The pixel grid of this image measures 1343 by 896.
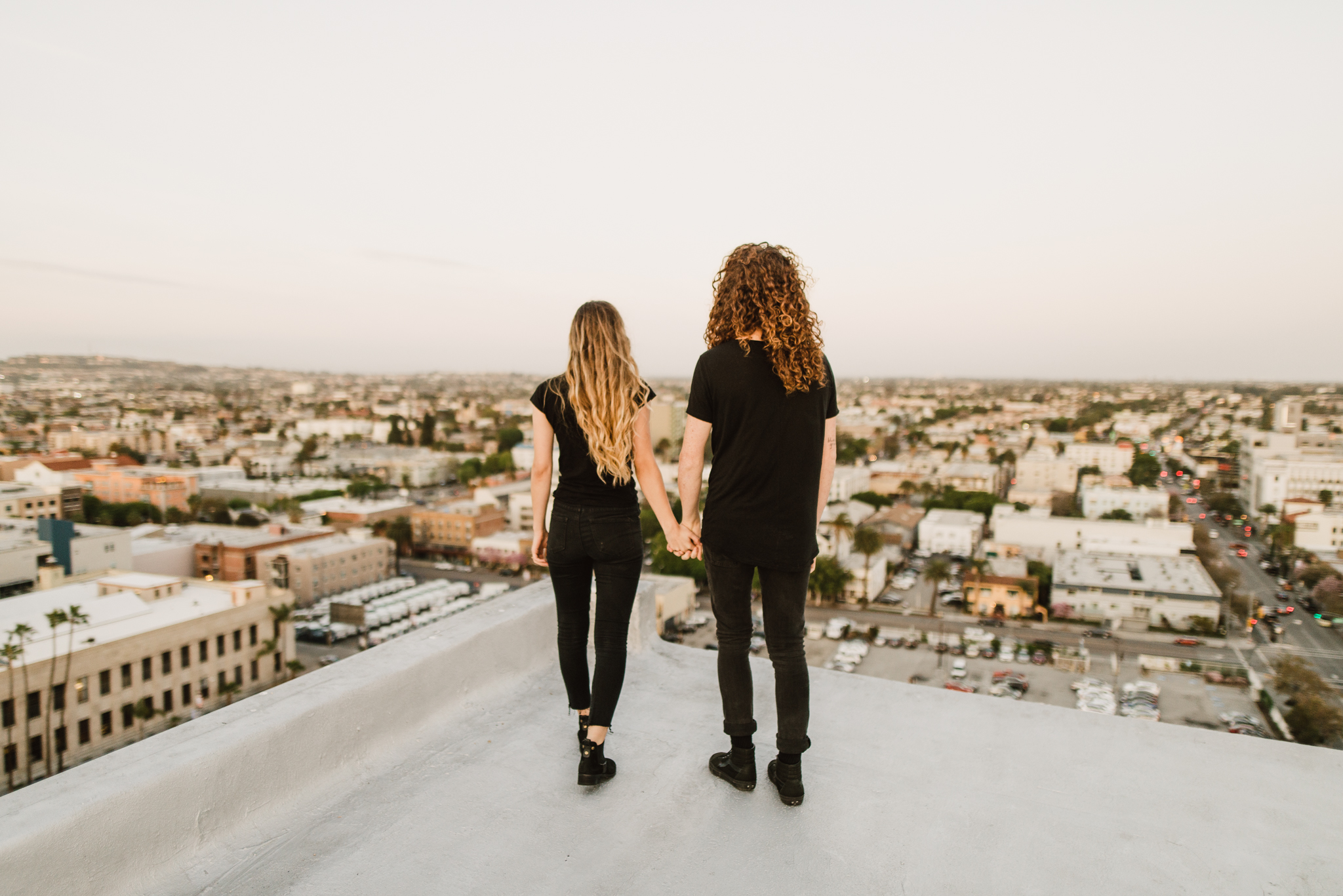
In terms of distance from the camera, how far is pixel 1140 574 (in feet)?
68.0

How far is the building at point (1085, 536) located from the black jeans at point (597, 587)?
26713mm

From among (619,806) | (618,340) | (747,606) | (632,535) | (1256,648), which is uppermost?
(618,340)

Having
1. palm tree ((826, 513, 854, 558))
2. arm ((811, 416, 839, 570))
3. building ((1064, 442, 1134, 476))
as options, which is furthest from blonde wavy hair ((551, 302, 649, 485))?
building ((1064, 442, 1134, 476))

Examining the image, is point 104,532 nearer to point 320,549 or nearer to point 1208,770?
point 320,549

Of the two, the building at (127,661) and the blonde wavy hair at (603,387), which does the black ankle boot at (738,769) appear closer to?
the blonde wavy hair at (603,387)

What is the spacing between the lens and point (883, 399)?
95000 millimetres

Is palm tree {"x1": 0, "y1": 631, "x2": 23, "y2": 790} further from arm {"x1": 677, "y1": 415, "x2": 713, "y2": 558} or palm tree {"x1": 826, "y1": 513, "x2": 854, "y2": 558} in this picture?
palm tree {"x1": 826, "y1": 513, "x2": 854, "y2": 558}

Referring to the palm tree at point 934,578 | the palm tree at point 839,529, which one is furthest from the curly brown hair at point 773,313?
the palm tree at point 839,529

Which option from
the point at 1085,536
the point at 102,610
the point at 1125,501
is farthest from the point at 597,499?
the point at 1125,501

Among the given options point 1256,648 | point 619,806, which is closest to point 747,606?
point 619,806

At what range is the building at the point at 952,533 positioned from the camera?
27.0 meters

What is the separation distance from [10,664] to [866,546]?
20.7m

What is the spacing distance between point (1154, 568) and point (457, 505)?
25156mm

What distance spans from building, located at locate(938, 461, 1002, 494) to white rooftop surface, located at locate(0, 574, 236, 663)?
33.2 m
